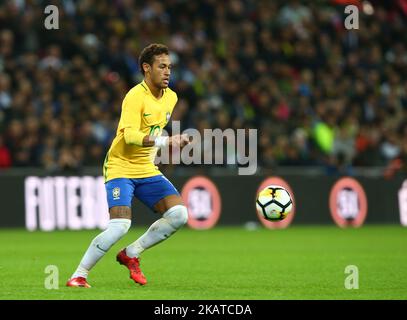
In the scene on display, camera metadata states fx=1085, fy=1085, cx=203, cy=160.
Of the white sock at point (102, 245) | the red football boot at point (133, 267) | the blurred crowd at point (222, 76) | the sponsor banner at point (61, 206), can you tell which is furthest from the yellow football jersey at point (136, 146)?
the blurred crowd at point (222, 76)

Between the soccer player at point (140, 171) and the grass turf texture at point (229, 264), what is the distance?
38 centimetres

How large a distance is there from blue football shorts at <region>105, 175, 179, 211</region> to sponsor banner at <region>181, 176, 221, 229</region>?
9782 mm

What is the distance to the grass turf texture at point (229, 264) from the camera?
33.0 ft

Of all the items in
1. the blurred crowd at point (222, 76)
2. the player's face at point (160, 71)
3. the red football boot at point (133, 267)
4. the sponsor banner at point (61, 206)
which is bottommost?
the red football boot at point (133, 267)

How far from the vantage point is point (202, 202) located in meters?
21.1

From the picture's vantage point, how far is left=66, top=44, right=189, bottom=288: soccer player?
10.4 meters

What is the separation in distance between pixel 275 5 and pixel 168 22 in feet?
9.89

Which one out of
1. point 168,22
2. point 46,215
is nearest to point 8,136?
point 46,215

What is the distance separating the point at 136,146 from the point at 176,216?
2.63 ft
